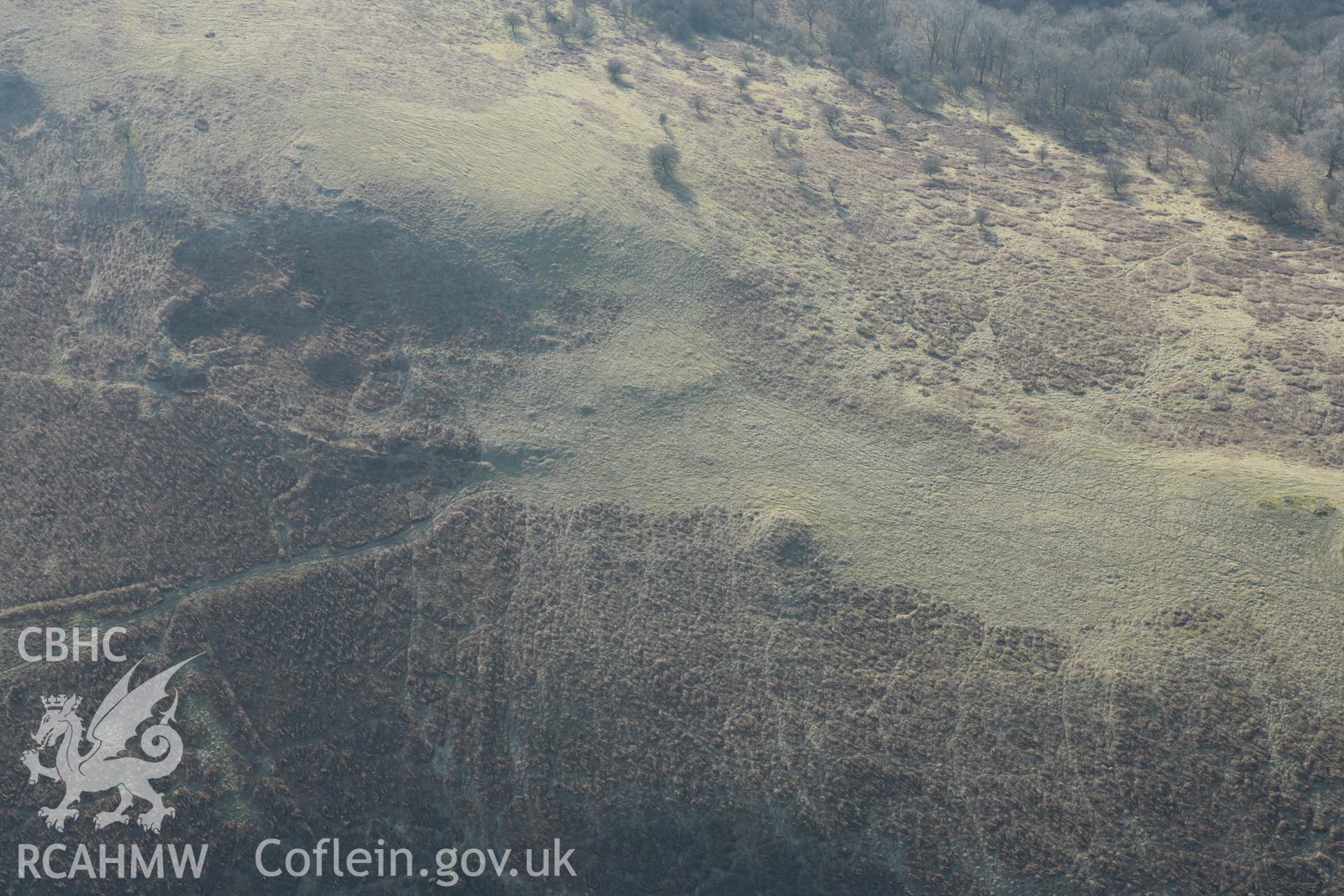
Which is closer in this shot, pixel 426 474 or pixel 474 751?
pixel 474 751

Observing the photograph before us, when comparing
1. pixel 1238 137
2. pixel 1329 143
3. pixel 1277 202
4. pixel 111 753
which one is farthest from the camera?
pixel 1238 137

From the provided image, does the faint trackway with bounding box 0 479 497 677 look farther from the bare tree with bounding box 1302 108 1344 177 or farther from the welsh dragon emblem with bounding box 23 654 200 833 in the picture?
the bare tree with bounding box 1302 108 1344 177

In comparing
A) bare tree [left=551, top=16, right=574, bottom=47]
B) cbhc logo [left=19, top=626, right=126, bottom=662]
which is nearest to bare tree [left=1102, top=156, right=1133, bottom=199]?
bare tree [left=551, top=16, right=574, bottom=47]

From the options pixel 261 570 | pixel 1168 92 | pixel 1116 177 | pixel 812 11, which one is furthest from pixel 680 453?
pixel 812 11

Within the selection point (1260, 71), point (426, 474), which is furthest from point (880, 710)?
point (1260, 71)

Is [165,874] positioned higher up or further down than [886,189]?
further down

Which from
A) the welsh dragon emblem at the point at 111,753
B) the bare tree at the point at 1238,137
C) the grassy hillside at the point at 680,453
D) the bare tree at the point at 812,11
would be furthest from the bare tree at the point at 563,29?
the welsh dragon emblem at the point at 111,753

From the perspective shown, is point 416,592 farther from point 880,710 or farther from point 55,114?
point 55,114

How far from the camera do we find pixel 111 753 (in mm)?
33156

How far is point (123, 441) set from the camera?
40.2 metres

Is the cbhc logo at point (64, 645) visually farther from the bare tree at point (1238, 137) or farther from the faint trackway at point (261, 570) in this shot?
the bare tree at point (1238, 137)

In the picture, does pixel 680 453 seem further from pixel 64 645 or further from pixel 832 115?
pixel 832 115

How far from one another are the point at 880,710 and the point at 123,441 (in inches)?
1558

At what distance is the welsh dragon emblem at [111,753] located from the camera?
32.1 metres
